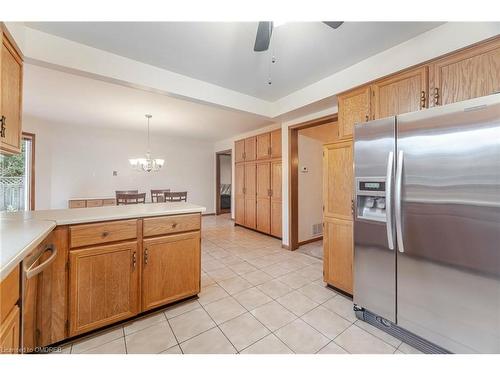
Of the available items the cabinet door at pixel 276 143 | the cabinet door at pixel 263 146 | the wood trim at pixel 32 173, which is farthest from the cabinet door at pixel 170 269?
the wood trim at pixel 32 173

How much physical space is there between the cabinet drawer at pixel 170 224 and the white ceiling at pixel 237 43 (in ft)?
5.31

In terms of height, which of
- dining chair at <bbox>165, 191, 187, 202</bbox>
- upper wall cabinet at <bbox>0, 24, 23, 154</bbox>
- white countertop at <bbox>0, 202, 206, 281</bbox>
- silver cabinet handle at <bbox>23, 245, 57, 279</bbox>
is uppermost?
upper wall cabinet at <bbox>0, 24, 23, 154</bbox>

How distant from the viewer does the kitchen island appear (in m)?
1.38

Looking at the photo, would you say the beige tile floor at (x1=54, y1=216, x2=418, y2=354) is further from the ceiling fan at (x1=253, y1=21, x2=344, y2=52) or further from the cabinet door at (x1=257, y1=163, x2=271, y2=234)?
the ceiling fan at (x1=253, y1=21, x2=344, y2=52)

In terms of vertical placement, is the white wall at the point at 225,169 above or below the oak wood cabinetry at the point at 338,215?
above

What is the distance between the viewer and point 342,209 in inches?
88.0

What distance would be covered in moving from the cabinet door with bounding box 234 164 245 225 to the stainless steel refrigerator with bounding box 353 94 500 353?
12.2ft

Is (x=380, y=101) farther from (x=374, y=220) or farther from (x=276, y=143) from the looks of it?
(x=276, y=143)

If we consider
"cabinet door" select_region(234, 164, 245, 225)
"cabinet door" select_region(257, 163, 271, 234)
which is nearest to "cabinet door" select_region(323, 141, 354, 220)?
"cabinet door" select_region(257, 163, 271, 234)

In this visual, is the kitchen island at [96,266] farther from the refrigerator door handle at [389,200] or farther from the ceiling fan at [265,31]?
the refrigerator door handle at [389,200]

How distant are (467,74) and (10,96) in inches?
129

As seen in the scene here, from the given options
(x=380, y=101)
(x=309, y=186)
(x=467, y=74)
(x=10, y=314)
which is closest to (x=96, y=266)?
(x=10, y=314)

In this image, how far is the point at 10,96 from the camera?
57.9 inches

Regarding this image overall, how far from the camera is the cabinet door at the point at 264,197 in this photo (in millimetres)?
4590
